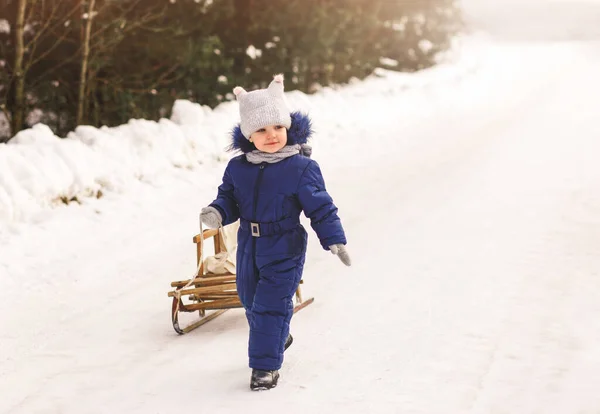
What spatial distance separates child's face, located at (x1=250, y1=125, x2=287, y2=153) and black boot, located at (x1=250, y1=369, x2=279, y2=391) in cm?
122

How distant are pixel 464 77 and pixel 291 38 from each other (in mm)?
14492

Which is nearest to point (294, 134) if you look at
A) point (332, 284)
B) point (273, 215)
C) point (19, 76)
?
point (273, 215)

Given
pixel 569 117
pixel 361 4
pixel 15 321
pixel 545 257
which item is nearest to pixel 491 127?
pixel 569 117

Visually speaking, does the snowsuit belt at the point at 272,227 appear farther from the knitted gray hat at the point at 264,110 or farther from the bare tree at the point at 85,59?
the bare tree at the point at 85,59

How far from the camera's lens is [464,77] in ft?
95.6

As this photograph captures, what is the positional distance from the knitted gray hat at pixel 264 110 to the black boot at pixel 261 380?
1.32m

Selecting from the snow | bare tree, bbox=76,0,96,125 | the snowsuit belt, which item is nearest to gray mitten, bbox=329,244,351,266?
the snowsuit belt

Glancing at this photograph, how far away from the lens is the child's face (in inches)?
170

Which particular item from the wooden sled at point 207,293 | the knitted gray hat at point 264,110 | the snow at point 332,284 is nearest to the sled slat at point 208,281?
the wooden sled at point 207,293

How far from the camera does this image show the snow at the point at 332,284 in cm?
418

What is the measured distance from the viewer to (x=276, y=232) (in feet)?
14.2

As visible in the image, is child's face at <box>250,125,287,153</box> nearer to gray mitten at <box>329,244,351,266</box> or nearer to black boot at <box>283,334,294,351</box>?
gray mitten at <box>329,244,351,266</box>

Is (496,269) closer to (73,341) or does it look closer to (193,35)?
(73,341)

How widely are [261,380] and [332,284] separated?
204 centimetres
